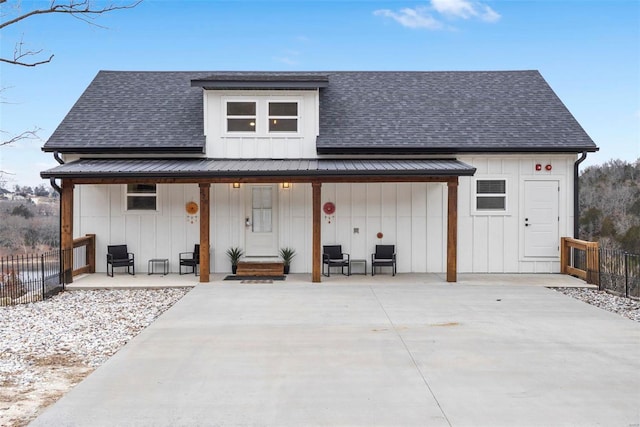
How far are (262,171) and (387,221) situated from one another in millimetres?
3635

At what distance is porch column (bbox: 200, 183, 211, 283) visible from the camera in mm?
10453

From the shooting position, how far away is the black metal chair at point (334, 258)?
36.6ft

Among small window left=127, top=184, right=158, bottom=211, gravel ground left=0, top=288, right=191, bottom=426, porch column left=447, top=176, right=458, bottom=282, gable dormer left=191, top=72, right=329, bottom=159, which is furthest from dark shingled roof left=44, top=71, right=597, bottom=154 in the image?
gravel ground left=0, top=288, right=191, bottom=426

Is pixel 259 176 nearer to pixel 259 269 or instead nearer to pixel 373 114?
pixel 259 269

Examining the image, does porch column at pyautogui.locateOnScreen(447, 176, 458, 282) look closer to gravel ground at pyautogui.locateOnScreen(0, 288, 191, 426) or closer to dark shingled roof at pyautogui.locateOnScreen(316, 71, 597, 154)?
dark shingled roof at pyautogui.locateOnScreen(316, 71, 597, 154)

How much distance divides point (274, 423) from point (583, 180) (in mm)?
45390

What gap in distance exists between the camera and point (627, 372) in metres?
5.11

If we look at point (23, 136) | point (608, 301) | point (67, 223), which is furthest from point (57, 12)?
point (608, 301)

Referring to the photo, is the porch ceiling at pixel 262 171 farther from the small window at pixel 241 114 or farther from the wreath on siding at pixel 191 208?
the small window at pixel 241 114

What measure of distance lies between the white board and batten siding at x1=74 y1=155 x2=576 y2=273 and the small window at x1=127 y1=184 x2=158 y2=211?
0.17 m

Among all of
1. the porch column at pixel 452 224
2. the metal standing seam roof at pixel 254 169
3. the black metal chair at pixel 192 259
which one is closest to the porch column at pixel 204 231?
the metal standing seam roof at pixel 254 169

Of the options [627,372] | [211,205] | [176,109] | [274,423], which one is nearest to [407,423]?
[274,423]

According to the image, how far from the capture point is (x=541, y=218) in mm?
11727

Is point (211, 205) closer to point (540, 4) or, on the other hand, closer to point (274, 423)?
point (274, 423)
